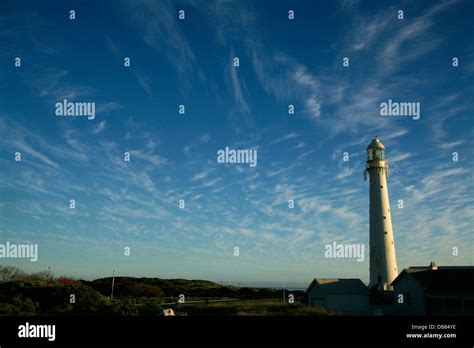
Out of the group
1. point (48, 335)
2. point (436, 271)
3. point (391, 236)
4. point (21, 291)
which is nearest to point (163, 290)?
point (21, 291)

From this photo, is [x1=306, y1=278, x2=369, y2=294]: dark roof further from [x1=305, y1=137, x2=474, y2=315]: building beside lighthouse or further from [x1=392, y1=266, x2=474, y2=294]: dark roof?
A: [x1=392, y1=266, x2=474, y2=294]: dark roof

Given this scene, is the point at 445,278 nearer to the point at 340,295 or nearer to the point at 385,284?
the point at 385,284

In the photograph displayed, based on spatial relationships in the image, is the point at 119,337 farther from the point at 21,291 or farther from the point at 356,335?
the point at 21,291

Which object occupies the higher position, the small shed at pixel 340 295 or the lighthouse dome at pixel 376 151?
the lighthouse dome at pixel 376 151

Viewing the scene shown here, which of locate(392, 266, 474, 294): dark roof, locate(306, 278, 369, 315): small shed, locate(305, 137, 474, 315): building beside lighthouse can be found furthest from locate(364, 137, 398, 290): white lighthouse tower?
locate(392, 266, 474, 294): dark roof

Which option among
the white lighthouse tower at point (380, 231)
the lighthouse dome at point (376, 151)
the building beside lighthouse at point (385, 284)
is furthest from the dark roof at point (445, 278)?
the lighthouse dome at point (376, 151)

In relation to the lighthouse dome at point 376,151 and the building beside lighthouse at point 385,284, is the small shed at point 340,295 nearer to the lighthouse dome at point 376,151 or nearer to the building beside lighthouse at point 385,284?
the building beside lighthouse at point 385,284
